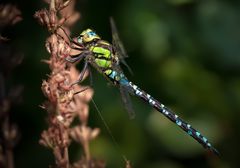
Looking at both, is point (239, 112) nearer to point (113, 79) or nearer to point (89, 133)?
point (113, 79)

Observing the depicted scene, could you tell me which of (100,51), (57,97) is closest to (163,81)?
(100,51)

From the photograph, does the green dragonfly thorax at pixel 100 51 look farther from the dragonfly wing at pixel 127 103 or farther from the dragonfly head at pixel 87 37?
the dragonfly wing at pixel 127 103

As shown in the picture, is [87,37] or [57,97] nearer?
[57,97]

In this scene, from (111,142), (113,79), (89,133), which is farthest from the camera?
(111,142)

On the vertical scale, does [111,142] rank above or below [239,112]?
above

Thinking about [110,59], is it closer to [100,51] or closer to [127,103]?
[100,51]

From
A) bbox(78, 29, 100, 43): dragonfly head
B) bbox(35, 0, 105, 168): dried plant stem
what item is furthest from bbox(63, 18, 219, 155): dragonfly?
bbox(35, 0, 105, 168): dried plant stem

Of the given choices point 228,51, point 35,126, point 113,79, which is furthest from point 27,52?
point 228,51

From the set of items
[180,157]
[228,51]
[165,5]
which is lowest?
[180,157]
